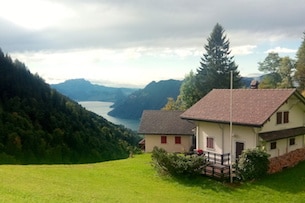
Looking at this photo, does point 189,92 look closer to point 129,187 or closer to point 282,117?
point 282,117

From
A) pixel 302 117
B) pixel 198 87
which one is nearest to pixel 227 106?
pixel 302 117

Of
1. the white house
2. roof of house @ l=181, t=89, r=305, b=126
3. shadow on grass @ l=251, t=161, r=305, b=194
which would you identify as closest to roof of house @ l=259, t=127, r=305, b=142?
the white house

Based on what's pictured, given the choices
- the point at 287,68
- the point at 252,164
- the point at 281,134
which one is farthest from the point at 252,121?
the point at 287,68

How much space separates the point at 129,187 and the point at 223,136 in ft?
39.4

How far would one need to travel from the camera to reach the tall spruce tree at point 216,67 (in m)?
67.2

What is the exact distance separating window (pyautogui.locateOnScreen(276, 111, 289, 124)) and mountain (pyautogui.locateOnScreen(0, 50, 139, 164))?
55.6 m

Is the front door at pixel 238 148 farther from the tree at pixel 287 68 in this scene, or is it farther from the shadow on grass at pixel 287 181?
the tree at pixel 287 68

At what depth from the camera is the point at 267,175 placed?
26656 millimetres

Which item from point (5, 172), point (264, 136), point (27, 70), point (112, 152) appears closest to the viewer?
point (5, 172)

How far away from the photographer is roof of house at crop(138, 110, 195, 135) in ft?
143

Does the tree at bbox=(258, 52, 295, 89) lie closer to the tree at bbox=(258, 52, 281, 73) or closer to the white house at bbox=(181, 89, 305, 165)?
the tree at bbox=(258, 52, 281, 73)

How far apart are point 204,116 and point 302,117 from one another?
950cm

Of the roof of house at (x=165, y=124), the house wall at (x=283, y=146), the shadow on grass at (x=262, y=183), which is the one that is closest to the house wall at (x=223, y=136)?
the house wall at (x=283, y=146)

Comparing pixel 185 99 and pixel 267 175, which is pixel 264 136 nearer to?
pixel 267 175
